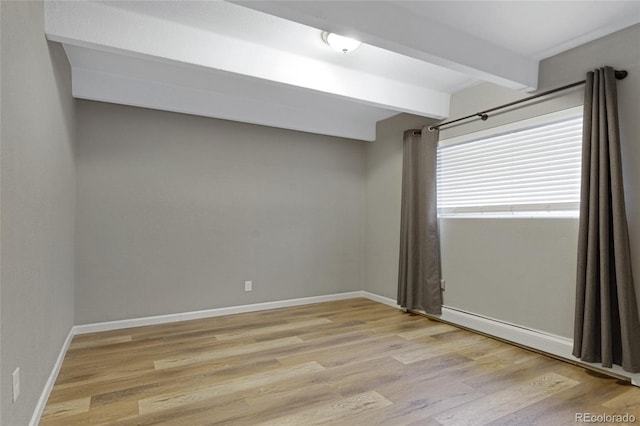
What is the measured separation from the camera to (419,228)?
4.21 metres

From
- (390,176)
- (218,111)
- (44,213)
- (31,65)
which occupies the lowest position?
(44,213)

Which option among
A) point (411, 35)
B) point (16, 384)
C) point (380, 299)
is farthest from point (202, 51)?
point (380, 299)

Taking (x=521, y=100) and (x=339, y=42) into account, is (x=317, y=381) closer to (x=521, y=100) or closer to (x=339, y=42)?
(x=339, y=42)

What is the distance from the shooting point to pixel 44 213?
2.16m

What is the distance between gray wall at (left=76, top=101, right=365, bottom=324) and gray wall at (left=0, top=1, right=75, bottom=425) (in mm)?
769

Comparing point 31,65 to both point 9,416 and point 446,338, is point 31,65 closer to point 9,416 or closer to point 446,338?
point 9,416

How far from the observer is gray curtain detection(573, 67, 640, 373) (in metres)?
2.38

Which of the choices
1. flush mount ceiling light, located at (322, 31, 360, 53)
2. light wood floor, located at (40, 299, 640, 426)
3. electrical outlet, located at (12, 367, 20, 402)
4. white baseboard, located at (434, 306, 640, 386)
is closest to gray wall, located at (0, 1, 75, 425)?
electrical outlet, located at (12, 367, 20, 402)

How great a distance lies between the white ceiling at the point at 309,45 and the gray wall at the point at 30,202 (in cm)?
45

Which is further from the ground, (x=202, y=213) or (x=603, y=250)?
(x=202, y=213)

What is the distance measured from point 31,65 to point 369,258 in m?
4.22

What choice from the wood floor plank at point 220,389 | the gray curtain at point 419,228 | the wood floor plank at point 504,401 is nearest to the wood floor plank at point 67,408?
the wood floor plank at point 220,389

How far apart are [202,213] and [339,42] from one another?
2.40m

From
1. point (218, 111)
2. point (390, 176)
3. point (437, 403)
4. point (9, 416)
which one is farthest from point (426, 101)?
point (9, 416)
